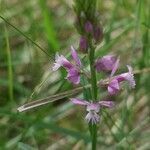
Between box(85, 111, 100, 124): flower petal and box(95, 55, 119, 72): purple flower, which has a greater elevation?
box(95, 55, 119, 72): purple flower

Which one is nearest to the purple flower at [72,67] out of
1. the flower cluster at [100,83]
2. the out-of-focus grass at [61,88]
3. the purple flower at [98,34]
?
the flower cluster at [100,83]

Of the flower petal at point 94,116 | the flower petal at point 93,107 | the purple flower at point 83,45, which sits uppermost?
the purple flower at point 83,45

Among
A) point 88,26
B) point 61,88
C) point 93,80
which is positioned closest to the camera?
point 88,26

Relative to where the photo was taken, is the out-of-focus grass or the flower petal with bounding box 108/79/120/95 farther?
the out-of-focus grass

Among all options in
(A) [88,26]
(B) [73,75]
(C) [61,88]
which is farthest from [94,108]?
(C) [61,88]

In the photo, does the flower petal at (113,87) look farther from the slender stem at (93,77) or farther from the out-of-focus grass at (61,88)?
the out-of-focus grass at (61,88)

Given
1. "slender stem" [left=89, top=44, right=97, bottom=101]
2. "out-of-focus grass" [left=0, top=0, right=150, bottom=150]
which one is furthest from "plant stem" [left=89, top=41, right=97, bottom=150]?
"out-of-focus grass" [left=0, top=0, right=150, bottom=150]

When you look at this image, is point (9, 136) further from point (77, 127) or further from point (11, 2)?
point (11, 2)

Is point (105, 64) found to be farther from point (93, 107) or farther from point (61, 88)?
point (61, 88)

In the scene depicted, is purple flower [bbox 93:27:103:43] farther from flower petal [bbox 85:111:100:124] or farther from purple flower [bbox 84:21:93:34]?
flower petal [bbox 85:111:100:124]
